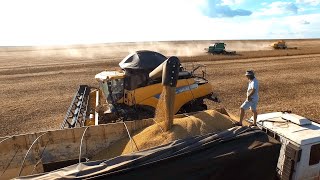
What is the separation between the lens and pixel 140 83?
980 cm

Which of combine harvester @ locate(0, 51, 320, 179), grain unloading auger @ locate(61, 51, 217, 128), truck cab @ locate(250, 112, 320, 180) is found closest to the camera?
combine harvester @ locate(0, 51, 320, 179)

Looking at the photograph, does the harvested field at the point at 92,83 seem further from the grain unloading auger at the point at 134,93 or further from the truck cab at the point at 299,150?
the truck cab at the point at 299,150

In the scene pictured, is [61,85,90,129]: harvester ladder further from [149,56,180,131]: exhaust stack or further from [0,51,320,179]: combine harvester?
[149,56,180,131]: exhaust stack

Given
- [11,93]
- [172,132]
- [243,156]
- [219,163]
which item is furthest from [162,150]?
[11,93]

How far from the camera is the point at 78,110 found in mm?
9914

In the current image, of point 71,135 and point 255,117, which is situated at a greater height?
point 255,117

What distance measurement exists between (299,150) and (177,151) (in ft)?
8.93

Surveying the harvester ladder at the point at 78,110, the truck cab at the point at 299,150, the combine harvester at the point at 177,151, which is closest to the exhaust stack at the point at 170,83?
the combine harvester at the point at 177,151

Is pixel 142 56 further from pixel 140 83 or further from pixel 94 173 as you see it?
pixel 94 173

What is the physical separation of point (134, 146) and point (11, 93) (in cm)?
1925

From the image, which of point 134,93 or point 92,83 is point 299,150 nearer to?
point 134,93

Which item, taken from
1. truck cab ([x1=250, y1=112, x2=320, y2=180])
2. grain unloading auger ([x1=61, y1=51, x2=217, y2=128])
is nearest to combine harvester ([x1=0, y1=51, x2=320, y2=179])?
truck cab ([x1=250, y1=112, x2=320, y2=180])

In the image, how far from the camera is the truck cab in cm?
570

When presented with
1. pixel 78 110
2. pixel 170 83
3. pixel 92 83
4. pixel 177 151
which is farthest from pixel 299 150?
pixel 92 83
